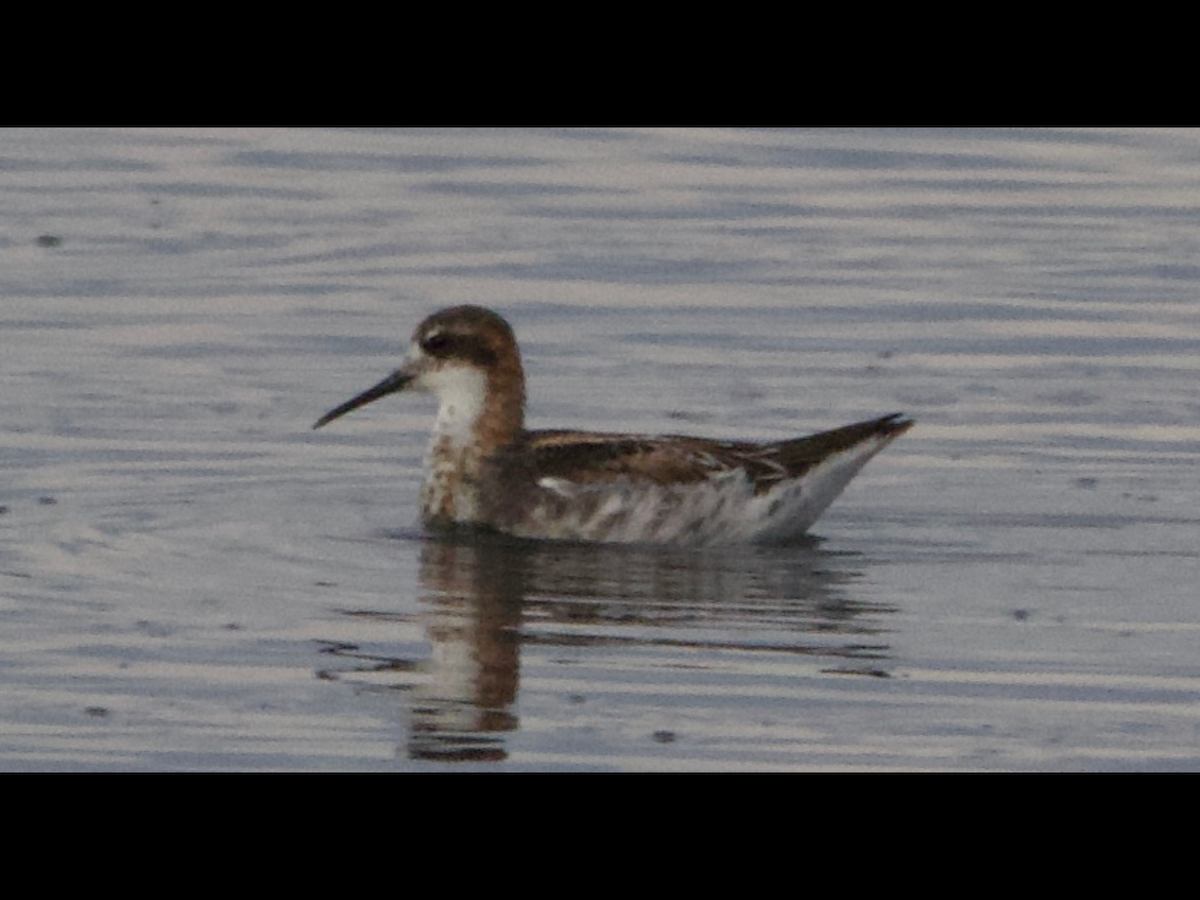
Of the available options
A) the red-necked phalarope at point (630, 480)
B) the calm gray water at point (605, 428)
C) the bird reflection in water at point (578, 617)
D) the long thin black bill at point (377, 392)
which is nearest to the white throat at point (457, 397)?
the red-necked phalarope at point (630, 480)

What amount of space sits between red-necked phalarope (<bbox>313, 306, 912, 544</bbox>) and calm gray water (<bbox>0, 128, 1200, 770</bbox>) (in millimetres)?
244

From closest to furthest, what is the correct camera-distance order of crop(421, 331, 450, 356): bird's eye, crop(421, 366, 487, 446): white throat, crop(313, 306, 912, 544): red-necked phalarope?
crop(313, 306, 912, 544): red-necked phalarope → crop(421, 366, 487, 446): white throat → crop(421, 331, 450, 356): bird's eye

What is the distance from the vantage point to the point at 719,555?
18.0 meters

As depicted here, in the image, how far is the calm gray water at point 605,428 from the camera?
46.2 feet

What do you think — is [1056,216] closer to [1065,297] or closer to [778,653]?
[1065,297]

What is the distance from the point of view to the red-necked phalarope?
1812cm

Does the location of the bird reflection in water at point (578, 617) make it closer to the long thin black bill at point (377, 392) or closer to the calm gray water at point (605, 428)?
the calm gray water at point (605, 428)

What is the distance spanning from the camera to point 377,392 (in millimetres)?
19062

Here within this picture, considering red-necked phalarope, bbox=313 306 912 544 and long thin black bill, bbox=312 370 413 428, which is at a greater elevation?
long thin black bill, bbox=312 370 413 428

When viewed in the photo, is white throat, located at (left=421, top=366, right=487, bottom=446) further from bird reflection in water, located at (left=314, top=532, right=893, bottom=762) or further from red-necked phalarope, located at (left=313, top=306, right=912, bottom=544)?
bird reflection in water, located at (left=314, top=532, right=893, bottom=762)

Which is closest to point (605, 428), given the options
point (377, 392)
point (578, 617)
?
point (377, 392)

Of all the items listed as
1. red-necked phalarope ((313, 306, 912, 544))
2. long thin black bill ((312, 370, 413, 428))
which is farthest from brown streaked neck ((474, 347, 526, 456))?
long thin black bill ((312, 370, 413, 428))

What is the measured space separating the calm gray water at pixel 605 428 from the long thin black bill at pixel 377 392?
0.36m

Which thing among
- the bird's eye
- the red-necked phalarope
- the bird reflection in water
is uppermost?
the bird's eye
